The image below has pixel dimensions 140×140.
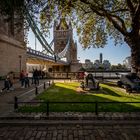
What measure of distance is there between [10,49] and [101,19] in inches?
472

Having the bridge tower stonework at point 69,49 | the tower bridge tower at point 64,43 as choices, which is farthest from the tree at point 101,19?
the tower bridge tower at point 64,43

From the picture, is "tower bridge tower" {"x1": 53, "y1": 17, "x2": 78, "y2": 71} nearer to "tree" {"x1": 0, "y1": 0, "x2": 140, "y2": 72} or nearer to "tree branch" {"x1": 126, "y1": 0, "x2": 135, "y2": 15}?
"tree" {"x1": 0, "y1": 0, "x2": 140, "y2": 72}

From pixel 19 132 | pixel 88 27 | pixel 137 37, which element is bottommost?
pixel 19 132

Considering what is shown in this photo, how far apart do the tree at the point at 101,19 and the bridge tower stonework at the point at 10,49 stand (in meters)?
6.90

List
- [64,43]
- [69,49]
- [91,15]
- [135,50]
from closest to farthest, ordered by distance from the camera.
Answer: [135,50] → [91,15] → [69,49] → [64,43]

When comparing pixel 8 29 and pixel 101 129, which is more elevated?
pixel 8 29

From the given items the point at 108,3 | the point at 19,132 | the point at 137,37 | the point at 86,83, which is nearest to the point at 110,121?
the point at 19,132

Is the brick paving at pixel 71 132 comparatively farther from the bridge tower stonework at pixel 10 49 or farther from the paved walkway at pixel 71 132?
the bridge tower stonework at pixel 10 49

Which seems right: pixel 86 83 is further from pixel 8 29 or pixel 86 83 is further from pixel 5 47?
pixel 8 29

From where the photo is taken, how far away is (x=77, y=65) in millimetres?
88812

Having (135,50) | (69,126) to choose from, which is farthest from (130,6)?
(69,126)

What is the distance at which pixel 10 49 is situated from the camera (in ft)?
121

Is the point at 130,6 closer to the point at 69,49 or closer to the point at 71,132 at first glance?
the point at 71,132

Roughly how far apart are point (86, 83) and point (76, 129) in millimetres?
13052
